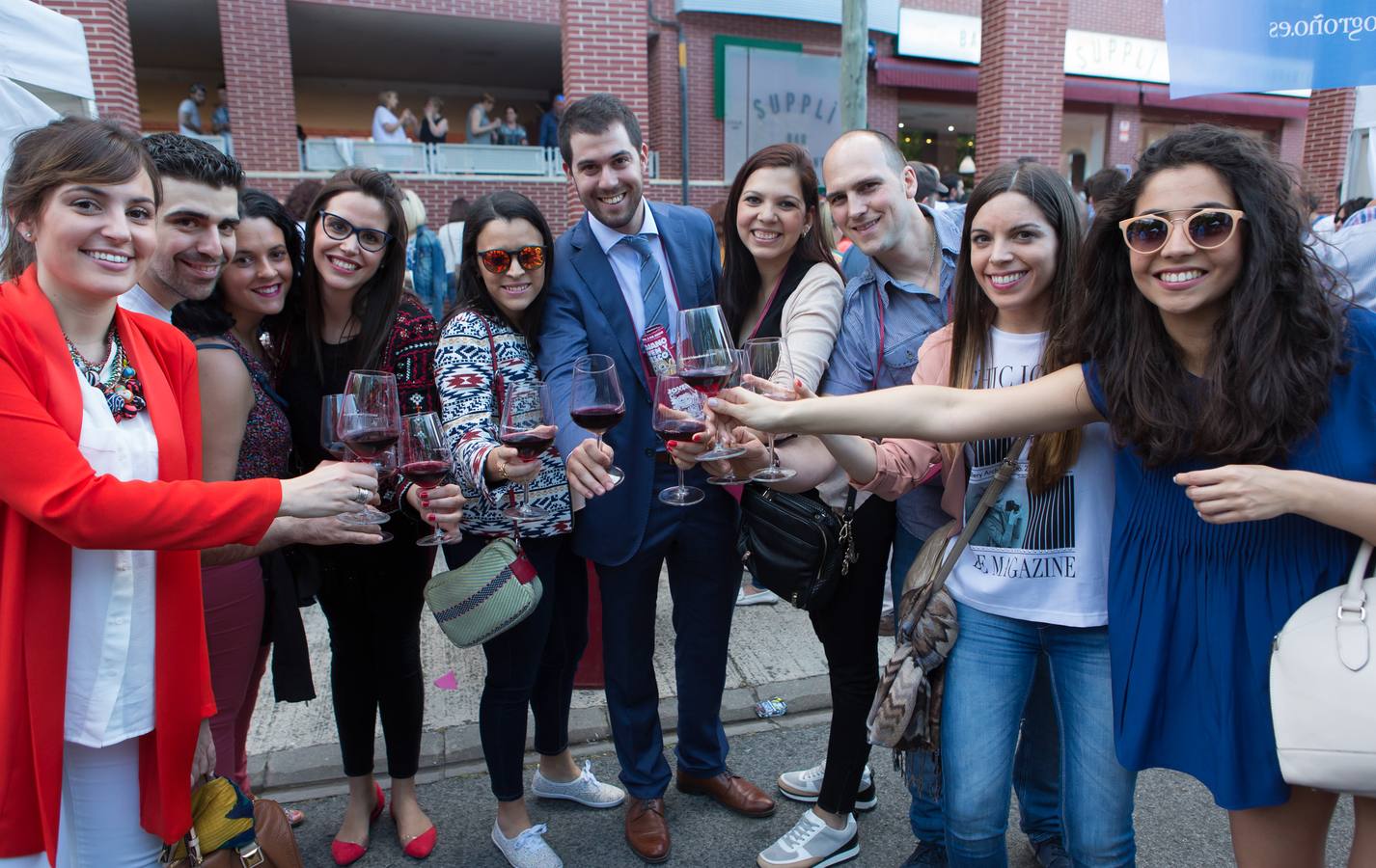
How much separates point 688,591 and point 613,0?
8084 millimetres

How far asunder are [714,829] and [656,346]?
5.86ft

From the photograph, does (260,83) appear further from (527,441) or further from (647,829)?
(647,829)

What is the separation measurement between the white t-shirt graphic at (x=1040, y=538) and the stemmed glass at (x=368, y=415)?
1.56 meters

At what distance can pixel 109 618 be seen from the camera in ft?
5.70

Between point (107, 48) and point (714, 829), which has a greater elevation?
point (107, 48)

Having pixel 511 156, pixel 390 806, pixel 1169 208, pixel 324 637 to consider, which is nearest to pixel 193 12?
pixel 511 156

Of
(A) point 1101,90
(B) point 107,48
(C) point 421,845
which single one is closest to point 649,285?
(C) point 421,845

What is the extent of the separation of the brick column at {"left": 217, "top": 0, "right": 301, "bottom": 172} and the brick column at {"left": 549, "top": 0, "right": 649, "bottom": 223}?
634cm

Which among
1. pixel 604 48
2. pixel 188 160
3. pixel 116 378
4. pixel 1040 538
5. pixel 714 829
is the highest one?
pixel 604 48

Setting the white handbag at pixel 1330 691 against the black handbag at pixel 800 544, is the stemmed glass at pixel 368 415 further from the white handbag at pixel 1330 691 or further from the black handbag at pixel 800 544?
the white handbag at pixel 1330 691

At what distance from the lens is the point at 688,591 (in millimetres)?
2922

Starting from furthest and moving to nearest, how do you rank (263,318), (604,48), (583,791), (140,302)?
1. (604,48)
2. (583,791)
3. (263,318)
4. (140,302)

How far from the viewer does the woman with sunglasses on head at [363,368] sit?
2.59m

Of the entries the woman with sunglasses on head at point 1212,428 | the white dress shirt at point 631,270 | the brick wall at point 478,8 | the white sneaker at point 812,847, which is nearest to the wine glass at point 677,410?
the woman with sunglasses on head at point 1212,428
